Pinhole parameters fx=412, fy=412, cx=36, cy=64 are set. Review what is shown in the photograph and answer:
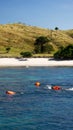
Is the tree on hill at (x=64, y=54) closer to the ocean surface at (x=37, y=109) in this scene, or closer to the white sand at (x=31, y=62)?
the white sand at (x=31, y=62)

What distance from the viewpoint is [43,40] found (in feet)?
546

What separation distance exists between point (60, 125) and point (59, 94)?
22.7m

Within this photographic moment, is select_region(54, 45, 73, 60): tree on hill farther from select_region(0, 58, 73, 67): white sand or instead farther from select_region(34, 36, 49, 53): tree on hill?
select_region(34, 36, 49, 53): tree on hill

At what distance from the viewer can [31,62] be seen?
5541 inches

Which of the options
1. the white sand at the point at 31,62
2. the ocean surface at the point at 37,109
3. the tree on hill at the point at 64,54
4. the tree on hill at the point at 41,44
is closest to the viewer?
the ocean surface at the point at 37,109

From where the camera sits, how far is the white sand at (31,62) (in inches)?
5463

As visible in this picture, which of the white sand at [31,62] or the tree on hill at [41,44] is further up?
the tree on hill at [41,44]

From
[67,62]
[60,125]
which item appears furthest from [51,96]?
[67,62]

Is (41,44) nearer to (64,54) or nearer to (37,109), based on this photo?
(64,54)

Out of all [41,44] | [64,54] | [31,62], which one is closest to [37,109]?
[31,62]

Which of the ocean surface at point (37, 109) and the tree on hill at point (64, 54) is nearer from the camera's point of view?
the ocean surface at point (37, 109)

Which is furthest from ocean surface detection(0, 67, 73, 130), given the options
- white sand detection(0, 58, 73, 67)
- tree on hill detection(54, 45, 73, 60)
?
tree on hill detection(54, 45, 73, 60)

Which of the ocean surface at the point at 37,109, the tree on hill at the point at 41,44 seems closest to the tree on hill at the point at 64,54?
the tree on hill at the point at 41,44

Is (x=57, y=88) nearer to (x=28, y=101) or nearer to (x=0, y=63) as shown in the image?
(x=28, y=101)
